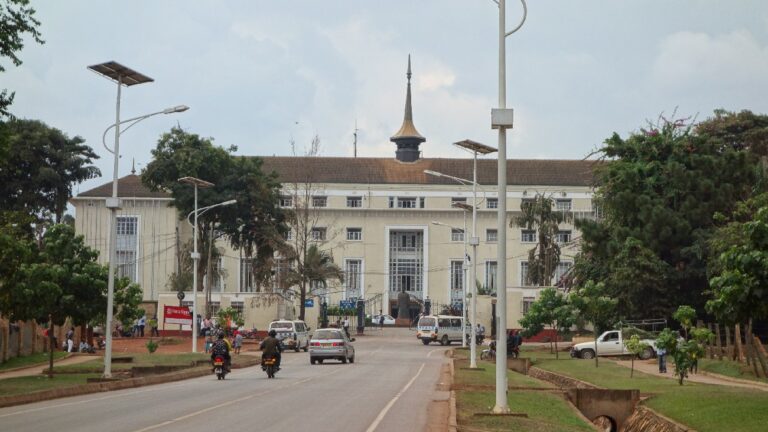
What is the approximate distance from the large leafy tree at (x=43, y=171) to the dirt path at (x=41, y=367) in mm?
34493

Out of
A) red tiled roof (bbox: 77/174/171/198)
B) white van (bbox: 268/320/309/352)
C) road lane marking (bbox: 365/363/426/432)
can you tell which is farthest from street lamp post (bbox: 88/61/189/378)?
red tiled roof (bbox: 77/174/171/198)

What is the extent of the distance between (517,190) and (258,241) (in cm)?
3211

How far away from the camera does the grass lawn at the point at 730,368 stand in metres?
38.9

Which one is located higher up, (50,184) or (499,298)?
(50,184)

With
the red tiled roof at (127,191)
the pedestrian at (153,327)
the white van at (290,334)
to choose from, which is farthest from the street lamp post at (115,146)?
the red tiled roof at (127,191)

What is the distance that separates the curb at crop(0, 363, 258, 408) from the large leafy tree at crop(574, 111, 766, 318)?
25.2 metres

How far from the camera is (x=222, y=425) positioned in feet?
68.7

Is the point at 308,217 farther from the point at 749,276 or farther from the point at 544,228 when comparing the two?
the point at 749,276

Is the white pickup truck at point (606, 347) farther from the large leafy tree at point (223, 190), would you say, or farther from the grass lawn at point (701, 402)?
the large leafy tree at point (223, 190)

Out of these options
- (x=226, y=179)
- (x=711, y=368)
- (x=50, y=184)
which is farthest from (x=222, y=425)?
(x=50, y=184)

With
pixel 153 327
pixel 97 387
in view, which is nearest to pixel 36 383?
pixel 97 387

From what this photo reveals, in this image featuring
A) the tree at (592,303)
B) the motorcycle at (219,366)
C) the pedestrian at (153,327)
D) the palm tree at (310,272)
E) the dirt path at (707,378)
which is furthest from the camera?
the palm tree at (310,272)

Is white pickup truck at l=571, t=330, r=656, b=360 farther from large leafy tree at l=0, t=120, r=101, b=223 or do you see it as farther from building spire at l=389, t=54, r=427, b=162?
building spire at l=389, t=54, r=427, b=162

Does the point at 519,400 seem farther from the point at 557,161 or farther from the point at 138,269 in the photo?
the point at 557,161
